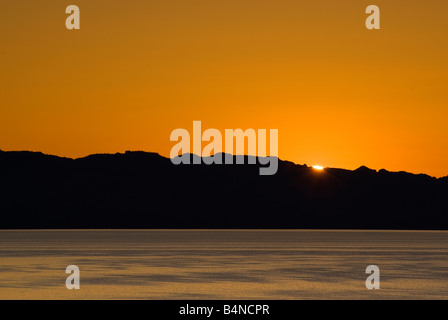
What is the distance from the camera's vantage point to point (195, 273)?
79312mm

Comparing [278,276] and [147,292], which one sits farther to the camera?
[278,276]

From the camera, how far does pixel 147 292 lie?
5897 centimetres
